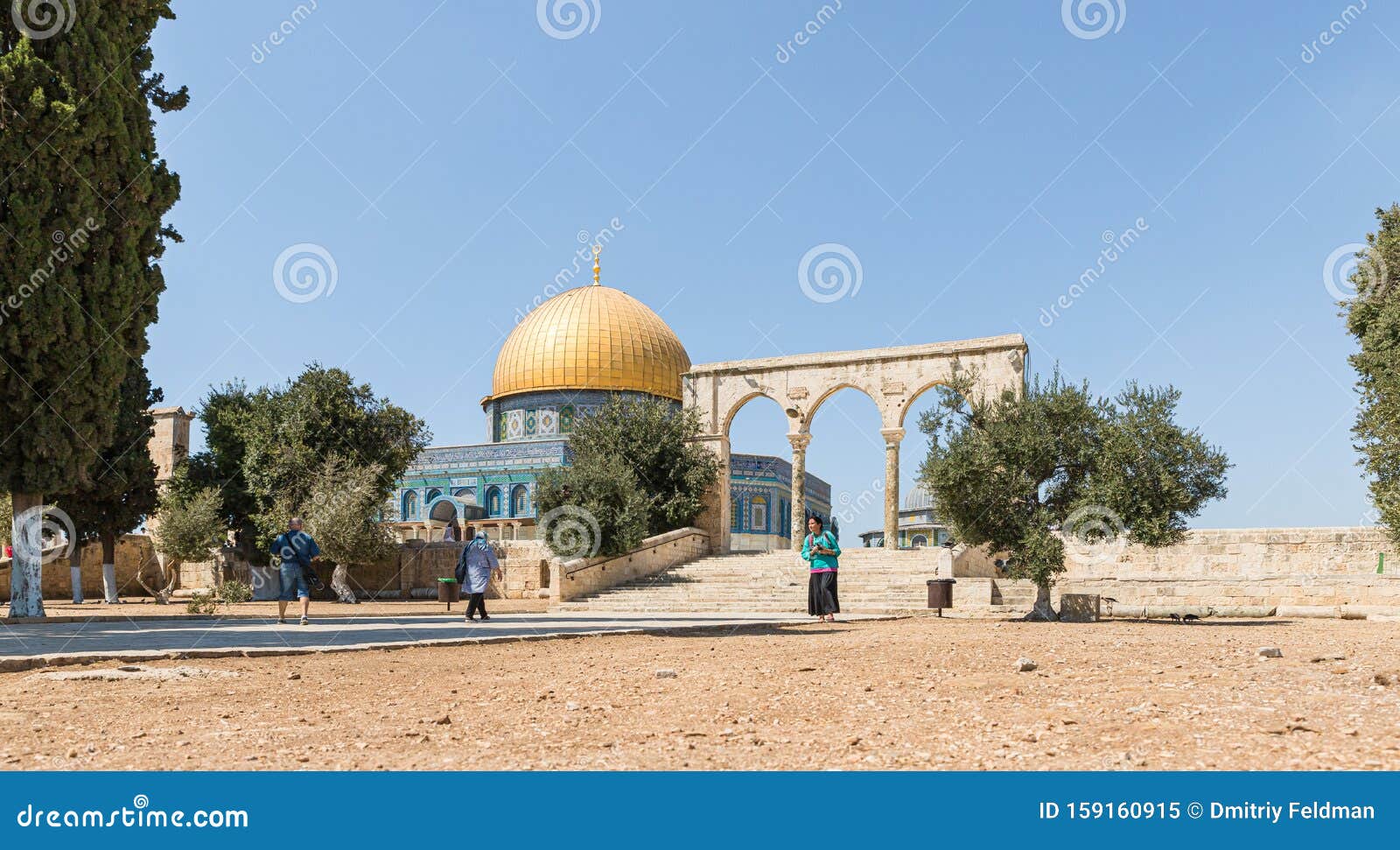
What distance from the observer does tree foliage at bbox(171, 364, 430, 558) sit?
987 inches

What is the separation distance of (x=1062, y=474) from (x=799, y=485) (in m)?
10.3

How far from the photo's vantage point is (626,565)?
22312mm

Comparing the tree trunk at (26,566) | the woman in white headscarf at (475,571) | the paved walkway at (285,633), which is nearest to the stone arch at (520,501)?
the paved walkway at (285,633)

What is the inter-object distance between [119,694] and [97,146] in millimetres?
9887

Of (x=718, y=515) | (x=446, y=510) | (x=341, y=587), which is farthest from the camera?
(x=446, y=510)

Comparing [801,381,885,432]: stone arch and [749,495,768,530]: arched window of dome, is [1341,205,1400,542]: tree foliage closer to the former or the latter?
[801,381,885,432]: stone arch

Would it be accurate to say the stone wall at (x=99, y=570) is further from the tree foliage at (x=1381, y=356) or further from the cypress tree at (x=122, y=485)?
the tree foliage at (x=1381, y=356)

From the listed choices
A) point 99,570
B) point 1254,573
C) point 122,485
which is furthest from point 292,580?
point 1254,573

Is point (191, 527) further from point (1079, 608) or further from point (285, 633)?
point (1079, 608)

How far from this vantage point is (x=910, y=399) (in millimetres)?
25547

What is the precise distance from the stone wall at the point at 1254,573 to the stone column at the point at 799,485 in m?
6.39

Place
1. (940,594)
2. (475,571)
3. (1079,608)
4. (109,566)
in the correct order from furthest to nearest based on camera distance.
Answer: (109,566) < (940,594) < (1079,608) < (475,571)

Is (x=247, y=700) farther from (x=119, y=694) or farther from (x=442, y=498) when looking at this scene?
(x=442, y=498)

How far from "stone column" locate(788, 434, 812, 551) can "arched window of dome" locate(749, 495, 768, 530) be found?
14.7 meters
